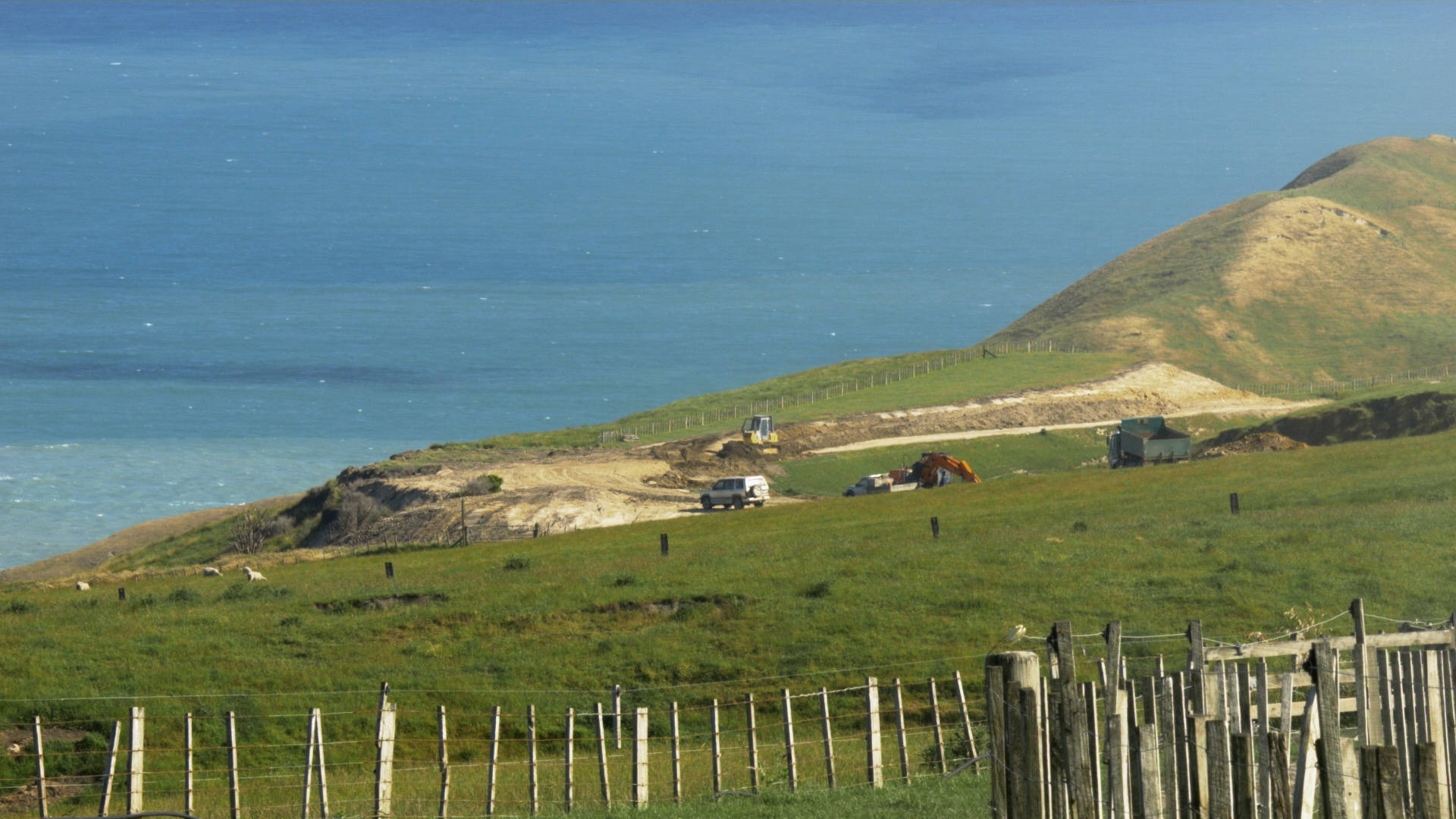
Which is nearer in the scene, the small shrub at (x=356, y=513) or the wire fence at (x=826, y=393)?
the small shrub at (x=356, y=513)

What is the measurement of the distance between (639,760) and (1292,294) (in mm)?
156111

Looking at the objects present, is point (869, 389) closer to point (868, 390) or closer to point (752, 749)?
point (868, 390)

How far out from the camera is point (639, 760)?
22.3 metres

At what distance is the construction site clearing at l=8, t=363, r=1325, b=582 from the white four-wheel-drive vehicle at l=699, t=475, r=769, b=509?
35.4 inches

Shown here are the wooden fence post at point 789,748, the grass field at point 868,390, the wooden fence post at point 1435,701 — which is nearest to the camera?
the wooden fence post at point 1435,701

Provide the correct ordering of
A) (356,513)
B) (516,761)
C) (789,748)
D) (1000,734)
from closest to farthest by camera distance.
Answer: (1000,734)
(789,748)
(516,761)
(356,513)

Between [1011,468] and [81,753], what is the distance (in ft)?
221

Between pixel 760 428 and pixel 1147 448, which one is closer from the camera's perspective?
pixel 1147 448

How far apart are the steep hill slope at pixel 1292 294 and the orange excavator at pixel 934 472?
212 feet

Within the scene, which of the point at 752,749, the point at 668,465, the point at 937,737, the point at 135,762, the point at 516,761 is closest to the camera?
the point at 135,762

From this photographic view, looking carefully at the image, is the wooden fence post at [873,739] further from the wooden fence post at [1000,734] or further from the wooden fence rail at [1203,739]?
the wooden fence post at [1000,734]

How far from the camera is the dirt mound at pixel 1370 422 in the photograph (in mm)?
80750

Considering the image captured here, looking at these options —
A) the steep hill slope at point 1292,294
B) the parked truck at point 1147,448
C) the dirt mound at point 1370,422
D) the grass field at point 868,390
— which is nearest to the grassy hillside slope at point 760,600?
the parked truck at point 1147,448

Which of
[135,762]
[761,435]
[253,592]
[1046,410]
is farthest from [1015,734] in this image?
[1046,410]
